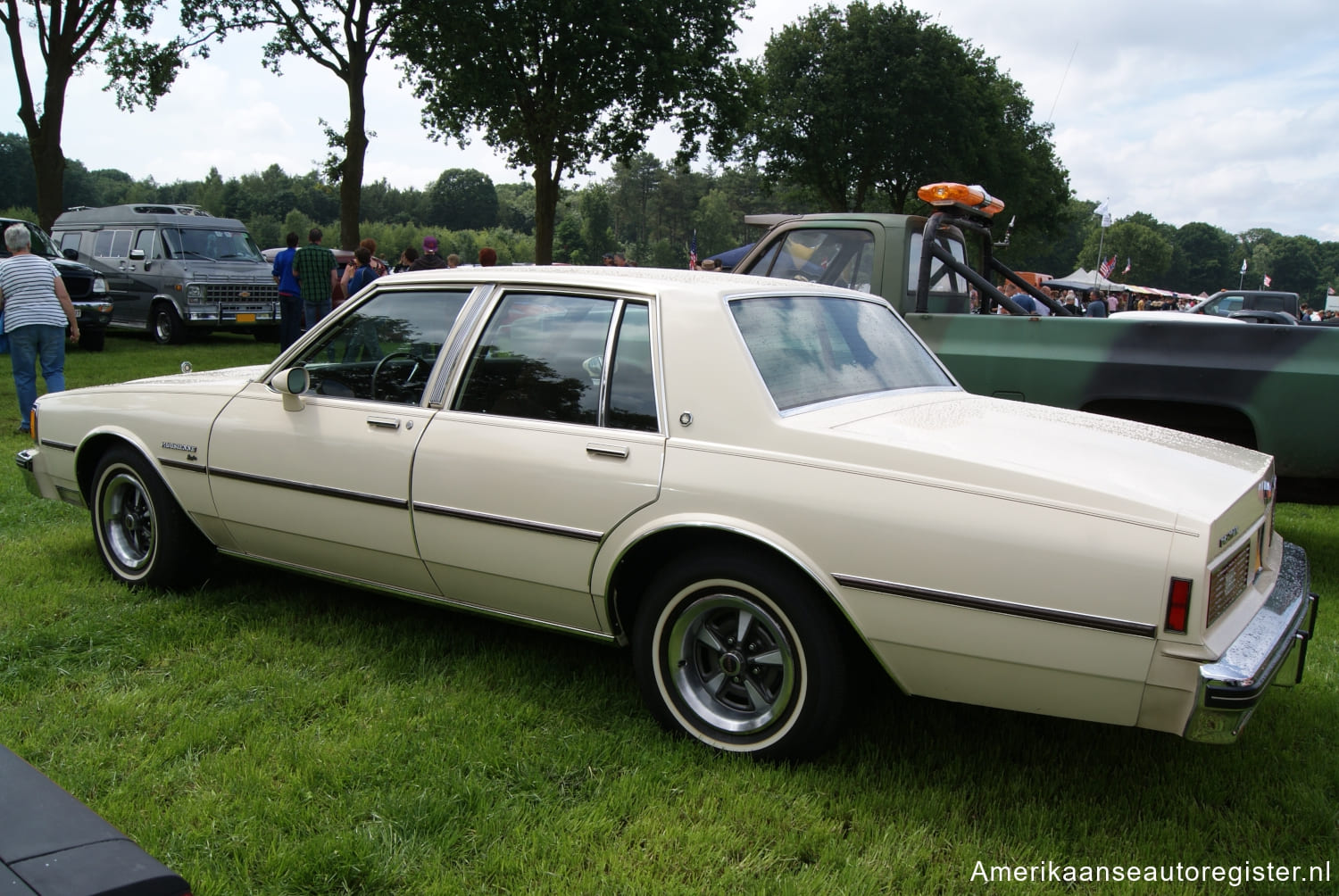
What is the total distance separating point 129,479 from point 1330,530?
23.4 feet

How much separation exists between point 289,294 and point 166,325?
4.77 m

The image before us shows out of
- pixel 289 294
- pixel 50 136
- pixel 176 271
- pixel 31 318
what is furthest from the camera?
pixel 50 136

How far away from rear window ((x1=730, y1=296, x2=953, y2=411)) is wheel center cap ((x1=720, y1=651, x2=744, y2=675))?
764mm

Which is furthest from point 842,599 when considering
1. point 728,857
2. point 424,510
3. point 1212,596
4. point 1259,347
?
point 1259,347

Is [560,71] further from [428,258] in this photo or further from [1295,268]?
[1295,268]

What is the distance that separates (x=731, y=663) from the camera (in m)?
2.94

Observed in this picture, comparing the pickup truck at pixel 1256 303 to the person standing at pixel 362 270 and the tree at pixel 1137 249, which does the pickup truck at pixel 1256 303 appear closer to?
the person standing at pixel 362 270

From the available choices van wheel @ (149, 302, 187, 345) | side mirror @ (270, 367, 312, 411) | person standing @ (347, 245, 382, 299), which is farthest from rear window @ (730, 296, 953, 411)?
van wheel @ (149, 302, 187, 345)

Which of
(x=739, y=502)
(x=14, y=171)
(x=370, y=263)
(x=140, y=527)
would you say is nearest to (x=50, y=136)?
(x=370, y=263)

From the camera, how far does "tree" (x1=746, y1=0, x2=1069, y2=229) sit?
110ft

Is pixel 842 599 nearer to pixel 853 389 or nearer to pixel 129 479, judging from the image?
pixel 853 389

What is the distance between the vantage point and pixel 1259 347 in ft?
15.6

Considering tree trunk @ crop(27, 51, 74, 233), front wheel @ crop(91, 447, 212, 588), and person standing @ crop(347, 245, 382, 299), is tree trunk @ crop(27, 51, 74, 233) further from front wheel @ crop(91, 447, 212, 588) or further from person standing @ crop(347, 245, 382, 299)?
front wheel @ crop(91, 447, 212, 588)

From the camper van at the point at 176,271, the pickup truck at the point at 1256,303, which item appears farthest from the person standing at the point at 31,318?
the pickup truck at the point at 1256,303
